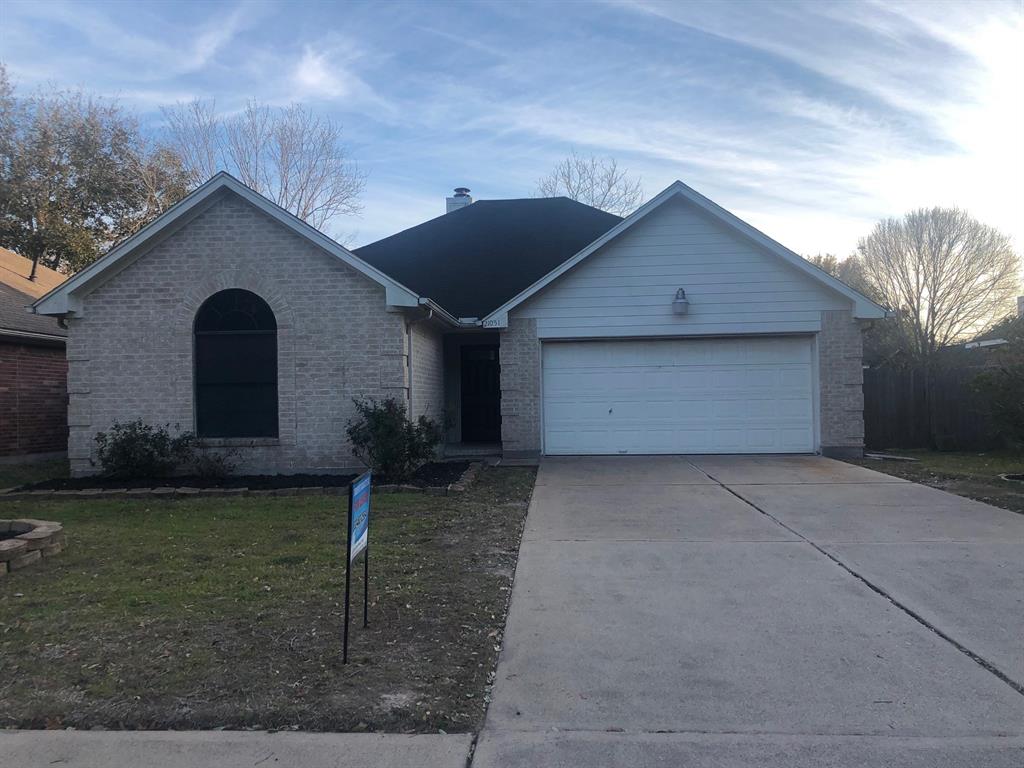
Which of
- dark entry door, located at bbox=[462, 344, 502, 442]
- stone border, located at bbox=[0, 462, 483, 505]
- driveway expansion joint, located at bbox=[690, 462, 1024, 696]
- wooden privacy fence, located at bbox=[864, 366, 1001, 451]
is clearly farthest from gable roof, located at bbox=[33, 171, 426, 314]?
wooden privacy fence, located at bbox=[864, 366, 1001, 451]

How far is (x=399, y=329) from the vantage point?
12.8 metres

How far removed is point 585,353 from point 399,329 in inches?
160

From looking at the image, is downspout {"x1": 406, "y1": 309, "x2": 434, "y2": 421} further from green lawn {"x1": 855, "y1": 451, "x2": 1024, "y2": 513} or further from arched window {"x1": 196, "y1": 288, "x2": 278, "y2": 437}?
green lawn {"x1": 855, "y1": 451, "x2": 1024, "y2": 513}

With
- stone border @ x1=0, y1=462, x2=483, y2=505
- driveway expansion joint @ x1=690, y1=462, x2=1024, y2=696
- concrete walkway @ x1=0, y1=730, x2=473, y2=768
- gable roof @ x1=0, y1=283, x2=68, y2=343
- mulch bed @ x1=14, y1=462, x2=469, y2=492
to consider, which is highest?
gable roof @ x1=0, y1=283, x2=68, y2=343

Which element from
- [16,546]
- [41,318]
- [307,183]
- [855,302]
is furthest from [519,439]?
[307,183]

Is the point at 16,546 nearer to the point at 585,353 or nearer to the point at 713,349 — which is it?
the point at 585,353

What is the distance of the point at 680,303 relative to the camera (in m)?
14.6

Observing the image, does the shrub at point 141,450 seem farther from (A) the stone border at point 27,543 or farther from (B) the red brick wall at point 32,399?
(B) the red brick wall at point 32,399

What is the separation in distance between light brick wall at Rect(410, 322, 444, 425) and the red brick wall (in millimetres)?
7566

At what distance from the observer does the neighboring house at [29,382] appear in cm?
1570

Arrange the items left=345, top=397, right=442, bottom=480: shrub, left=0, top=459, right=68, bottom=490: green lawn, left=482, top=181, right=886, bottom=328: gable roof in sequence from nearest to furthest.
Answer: left=345, top=397, right=442, bottom=480: shrub
left=0, top=459, right=68, bottom=490: green lawn
left=482, top=181, right=886, bottom=328: gable roof

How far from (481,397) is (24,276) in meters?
12.9

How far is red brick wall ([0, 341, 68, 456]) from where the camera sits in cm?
1570

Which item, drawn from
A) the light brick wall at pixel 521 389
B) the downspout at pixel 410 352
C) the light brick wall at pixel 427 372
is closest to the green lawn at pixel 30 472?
the downspout at pixel 410 352
